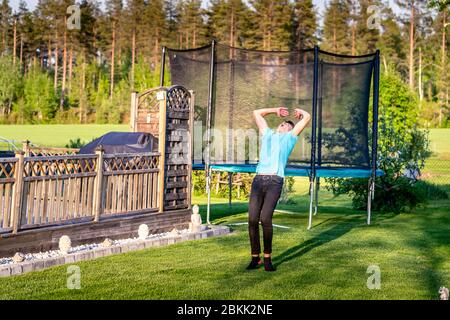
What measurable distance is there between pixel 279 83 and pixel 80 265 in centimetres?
646

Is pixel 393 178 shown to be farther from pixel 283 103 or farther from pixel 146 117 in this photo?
pixel 146 117

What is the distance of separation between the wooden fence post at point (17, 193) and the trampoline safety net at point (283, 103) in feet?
18.3

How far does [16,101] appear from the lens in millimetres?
68500

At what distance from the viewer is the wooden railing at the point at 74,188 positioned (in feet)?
26.2

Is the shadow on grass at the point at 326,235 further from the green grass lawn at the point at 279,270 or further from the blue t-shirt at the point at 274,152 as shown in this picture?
the blue t-shirt at the point at 274,152

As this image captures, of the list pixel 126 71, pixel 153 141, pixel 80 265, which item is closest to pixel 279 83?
pixel 153 141

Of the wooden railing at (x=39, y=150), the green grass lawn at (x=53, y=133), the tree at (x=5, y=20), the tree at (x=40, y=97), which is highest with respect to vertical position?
the tree at (x=5, y=20)

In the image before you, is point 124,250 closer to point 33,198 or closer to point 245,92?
point 33,198

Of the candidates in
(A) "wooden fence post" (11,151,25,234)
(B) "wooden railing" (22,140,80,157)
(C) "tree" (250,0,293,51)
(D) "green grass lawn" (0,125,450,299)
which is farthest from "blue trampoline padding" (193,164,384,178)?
(C) "tree" (250,0,293,51)

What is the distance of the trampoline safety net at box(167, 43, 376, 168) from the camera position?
13055 millimetres

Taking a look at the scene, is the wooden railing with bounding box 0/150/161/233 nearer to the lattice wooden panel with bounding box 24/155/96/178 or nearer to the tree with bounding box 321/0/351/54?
the lattice wooden panel with bounding box 24/155/96/178

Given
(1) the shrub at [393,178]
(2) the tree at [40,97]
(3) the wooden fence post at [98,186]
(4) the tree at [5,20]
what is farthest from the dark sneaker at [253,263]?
(4) the tree at [5,20]

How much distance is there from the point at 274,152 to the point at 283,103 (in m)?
5.75

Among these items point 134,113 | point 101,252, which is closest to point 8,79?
point 134,113
